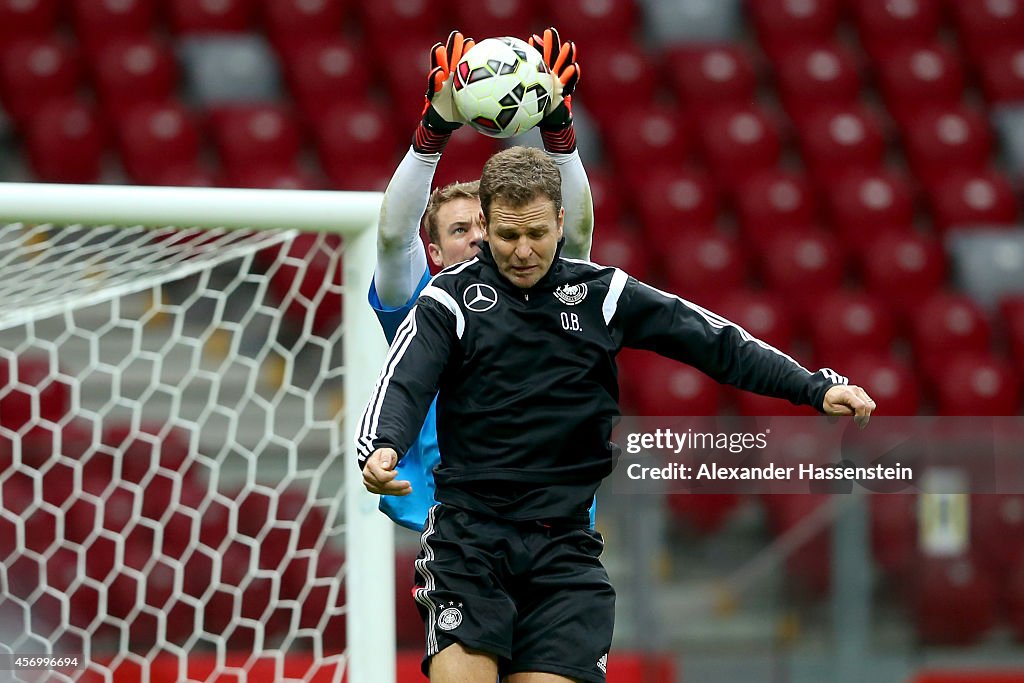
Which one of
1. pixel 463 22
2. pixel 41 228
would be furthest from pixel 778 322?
pixel 41 228

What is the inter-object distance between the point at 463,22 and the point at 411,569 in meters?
3.62

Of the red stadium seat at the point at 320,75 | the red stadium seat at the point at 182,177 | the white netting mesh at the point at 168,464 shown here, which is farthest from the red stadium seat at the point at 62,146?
the red stadium seat at the point at 320,75

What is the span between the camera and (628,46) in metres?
7.49

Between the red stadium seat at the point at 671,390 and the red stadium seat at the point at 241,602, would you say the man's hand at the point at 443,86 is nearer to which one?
the red stadium seat at the point at 241,602

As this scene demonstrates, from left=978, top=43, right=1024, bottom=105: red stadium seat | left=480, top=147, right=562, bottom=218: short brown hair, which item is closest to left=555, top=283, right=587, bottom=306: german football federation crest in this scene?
left=480, top=147, right=562, bottom=218: short brown hair

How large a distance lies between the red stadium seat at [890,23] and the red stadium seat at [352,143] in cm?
288

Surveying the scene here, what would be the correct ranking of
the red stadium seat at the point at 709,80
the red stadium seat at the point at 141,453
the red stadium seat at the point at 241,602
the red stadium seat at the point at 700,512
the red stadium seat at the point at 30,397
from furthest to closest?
the red stadium seat at the point at 709,80, the red stadium seat at the point at 141,453, the red stadium seat at the point at 30,397, the red stadium seat at the point at 241,602, the red stadium seat at the point at 700,512

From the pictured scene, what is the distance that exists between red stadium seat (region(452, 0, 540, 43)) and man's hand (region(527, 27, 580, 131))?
4.60 metres

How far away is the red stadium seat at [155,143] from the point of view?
630 cm

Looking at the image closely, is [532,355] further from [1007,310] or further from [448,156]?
[1007,310]

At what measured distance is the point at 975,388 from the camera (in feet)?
21.2

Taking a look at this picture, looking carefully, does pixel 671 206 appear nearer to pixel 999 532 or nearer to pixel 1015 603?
pixel 999 532

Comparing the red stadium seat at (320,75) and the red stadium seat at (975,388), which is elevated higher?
the red stadium seat at (320,75)

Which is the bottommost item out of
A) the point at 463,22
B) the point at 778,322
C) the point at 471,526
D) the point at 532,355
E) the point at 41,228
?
the point at 471,526
